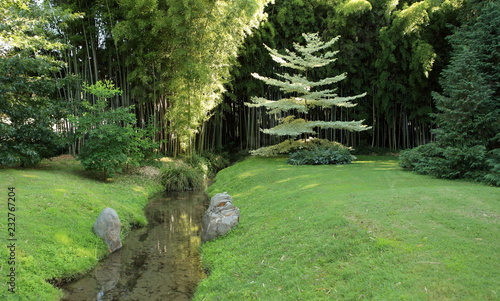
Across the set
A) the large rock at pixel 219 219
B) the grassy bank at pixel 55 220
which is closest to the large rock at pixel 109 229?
the grassy bank at pixel 55 220

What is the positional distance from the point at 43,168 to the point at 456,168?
36.5 feet

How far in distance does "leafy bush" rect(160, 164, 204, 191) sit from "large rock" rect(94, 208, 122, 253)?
5.29 metres

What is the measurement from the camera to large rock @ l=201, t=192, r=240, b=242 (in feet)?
19.5

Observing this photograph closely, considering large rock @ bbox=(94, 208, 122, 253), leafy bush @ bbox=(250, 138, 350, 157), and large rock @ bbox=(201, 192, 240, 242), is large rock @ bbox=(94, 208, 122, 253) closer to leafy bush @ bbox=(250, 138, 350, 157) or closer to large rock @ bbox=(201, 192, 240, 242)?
large rock @ bbox=(201, 192, 240, 242)

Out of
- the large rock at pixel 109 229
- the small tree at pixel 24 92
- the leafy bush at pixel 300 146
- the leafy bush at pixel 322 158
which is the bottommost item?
the large rock at pixel 109 229

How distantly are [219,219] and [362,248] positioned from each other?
9.19 feet

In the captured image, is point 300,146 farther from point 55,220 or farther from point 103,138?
point 55,220

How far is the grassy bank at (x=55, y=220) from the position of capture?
4.06 meters

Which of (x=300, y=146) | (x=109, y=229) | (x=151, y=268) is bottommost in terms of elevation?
(x=151, y=268)

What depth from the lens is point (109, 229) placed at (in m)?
5.86

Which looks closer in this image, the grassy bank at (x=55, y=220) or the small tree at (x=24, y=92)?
the grassy bank at (x=55, y=220)

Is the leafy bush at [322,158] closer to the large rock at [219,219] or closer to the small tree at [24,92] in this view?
the large rock at [219,219]

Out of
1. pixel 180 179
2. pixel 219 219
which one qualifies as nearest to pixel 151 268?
pixel 219 219

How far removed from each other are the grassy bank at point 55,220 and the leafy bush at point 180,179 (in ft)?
5.86
